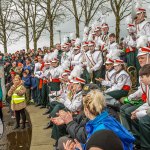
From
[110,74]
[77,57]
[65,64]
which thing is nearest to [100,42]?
[77,57]

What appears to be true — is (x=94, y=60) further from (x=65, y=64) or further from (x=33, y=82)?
(x=33, y=82)

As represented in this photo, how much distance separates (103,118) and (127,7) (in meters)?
18.3

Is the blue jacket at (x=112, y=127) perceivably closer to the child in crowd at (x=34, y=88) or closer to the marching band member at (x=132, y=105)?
the marching band member at (x=132, y=105)

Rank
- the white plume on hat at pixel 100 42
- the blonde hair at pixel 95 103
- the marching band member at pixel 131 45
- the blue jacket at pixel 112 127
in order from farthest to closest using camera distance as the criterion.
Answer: the white plume on hat at pixel 100 42
the marching band member at pixel 131 45
the blonde hair at pixel 95 103
the blue jacket at pixel 112 127

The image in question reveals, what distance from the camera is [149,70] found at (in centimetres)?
479

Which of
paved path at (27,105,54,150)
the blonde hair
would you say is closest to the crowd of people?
the blonde hair

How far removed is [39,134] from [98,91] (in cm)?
482

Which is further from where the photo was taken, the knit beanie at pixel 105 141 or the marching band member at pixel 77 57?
the marching band member at pixel 77 57

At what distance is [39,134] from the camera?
8.23 meters

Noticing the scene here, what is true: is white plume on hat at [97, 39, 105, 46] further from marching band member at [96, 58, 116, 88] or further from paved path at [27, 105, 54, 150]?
paved path at [27, 105, 54, 150]

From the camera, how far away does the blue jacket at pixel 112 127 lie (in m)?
3.17

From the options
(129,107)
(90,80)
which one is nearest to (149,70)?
(129,107)

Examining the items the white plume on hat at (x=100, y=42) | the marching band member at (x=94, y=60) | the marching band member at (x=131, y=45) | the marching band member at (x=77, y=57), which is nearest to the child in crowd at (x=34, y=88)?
the marching band member at (x=77, y=57)

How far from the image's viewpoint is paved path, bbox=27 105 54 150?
7211 millimetres
